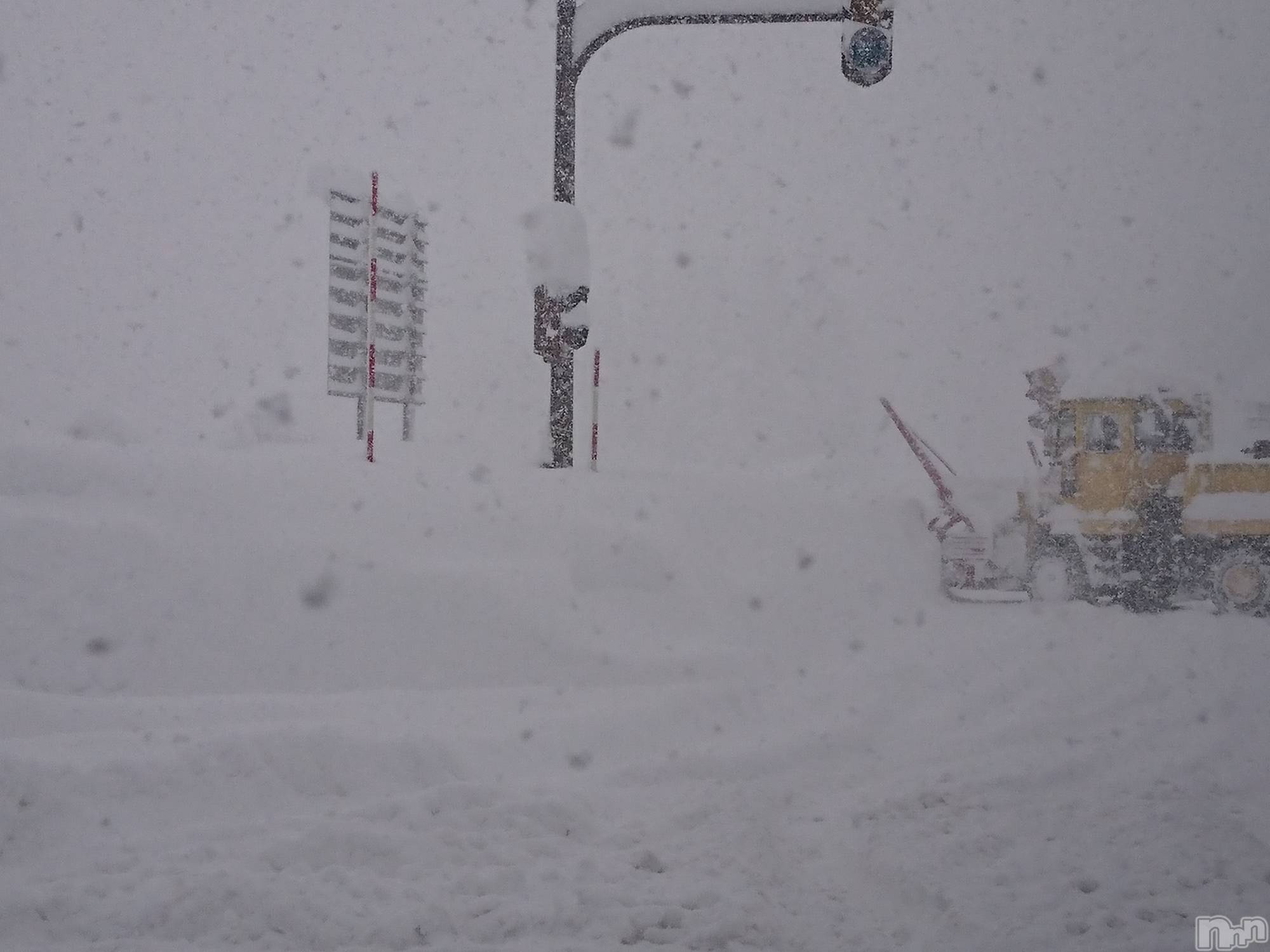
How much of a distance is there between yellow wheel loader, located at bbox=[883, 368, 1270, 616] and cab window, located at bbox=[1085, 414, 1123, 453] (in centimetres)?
1

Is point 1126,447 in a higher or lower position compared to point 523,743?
higher

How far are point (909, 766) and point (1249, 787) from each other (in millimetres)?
1280

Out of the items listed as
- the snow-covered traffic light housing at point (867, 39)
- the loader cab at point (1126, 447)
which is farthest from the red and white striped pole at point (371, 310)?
the loader cab at point (1126, 447)

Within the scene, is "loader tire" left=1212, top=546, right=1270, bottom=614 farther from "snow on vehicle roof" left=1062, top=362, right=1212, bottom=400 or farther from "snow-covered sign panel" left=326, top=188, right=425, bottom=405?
"snow-covered sign panel" left=326, top=188, right=425, bottom=405

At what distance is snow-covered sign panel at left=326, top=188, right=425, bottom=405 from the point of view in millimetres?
10172

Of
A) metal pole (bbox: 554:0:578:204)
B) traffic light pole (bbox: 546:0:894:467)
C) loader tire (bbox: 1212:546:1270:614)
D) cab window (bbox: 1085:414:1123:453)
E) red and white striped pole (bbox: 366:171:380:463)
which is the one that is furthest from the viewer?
cab window (bbox: 1085:414:1123:453)

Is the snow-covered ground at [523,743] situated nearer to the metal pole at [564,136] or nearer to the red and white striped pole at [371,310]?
the red and white striped pole at [371,310]

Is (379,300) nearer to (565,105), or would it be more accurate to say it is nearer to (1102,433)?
(565,105)

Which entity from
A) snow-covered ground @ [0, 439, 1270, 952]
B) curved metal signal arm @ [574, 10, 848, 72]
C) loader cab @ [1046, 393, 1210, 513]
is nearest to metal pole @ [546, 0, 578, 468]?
curved metal signal arm @ [574, 10, 848, 72]

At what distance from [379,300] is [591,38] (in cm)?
434

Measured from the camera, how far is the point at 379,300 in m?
11.1

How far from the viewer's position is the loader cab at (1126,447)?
11.1 meters

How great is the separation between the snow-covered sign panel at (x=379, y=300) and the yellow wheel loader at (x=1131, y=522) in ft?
21.2

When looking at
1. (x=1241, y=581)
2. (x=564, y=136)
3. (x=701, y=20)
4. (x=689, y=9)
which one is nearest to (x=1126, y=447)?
(x=1241, y=581)
